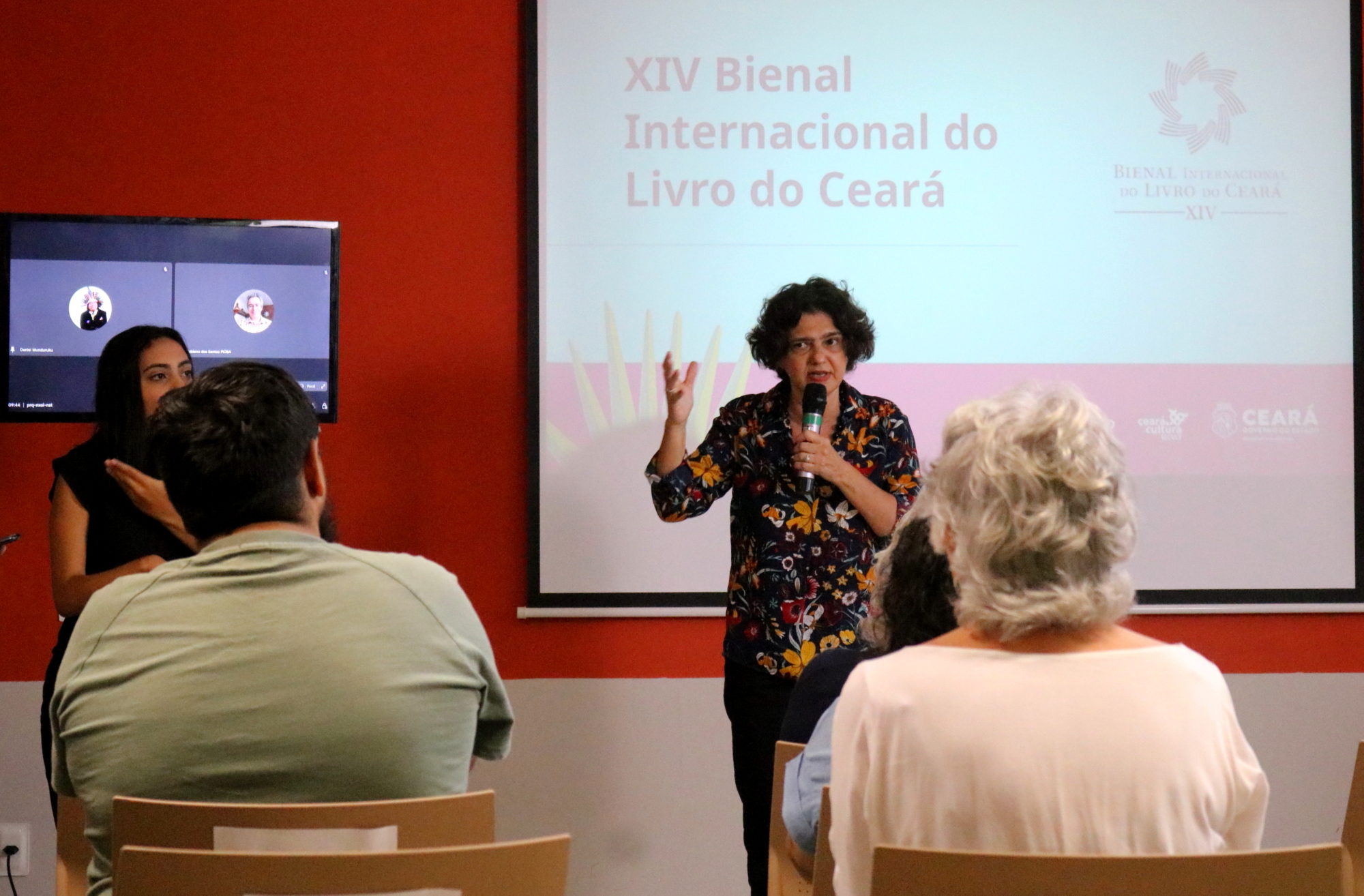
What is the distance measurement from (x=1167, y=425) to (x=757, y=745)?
1.74m

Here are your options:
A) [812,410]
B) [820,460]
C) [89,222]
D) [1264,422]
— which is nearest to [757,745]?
[820,460]

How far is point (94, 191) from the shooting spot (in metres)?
3.35

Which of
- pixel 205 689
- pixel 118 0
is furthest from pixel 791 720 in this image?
pixel 118 0

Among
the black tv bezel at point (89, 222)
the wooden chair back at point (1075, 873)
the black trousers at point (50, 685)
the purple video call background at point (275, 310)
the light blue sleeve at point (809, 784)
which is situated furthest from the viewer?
the purple video call background at point (275, 310)

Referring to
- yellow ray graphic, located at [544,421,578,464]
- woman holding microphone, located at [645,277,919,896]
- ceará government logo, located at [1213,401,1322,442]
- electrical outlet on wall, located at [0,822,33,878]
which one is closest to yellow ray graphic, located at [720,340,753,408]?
yellow ray graphic, located at [544,421,578,464]

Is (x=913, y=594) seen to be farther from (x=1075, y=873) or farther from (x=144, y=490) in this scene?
(x=144, y=490)

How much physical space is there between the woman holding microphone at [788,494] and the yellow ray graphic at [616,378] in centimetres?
65

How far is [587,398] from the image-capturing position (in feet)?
11.3

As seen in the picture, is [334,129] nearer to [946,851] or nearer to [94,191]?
[94,191]

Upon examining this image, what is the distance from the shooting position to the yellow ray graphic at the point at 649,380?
3.46 metres

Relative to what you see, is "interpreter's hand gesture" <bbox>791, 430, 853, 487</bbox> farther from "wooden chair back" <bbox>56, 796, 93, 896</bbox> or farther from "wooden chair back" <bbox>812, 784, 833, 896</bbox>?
"wooden chair back" <bbox>56, 796, 93, 896</bbox>

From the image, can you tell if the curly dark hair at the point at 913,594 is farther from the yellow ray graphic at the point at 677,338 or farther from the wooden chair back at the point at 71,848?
the yellow ray graphic at the point at 677,338

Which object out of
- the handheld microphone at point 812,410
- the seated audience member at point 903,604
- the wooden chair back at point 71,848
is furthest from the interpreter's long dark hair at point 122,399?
the seated audience member at point 903,604

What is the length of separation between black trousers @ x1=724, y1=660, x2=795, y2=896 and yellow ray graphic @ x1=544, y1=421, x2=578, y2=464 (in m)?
1.00
